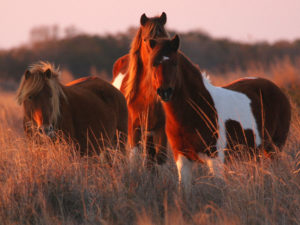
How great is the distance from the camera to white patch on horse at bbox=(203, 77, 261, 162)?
4.16 m

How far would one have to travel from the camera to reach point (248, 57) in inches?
1246

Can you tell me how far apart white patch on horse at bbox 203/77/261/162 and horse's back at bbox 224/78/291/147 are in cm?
15

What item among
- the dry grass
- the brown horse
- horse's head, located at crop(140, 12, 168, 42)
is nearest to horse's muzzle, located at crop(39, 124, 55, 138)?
the brown horse

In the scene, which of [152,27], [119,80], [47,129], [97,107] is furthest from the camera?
[119,80]

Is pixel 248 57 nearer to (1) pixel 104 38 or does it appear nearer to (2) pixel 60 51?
(1) pixel 104 38

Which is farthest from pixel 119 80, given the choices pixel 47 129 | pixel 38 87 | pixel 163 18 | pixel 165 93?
pixel 165 93

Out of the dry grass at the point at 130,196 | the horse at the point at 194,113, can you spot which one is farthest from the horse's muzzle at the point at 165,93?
the dry grass at the point at 130,196

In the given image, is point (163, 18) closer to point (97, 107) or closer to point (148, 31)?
point (148, 31)

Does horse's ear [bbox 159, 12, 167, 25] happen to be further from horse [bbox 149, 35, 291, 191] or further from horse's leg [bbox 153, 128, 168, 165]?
horse's leg [bbox 153, 128, 168, 165]

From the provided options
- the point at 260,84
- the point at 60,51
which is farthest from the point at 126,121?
the point at 60,51

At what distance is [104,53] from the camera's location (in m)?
31.3

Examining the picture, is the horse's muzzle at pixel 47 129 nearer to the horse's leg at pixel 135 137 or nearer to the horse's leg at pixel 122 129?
the horse's leg at pixel 135 137

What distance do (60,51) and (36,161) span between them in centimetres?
2771

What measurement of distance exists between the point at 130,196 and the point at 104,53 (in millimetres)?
28063
